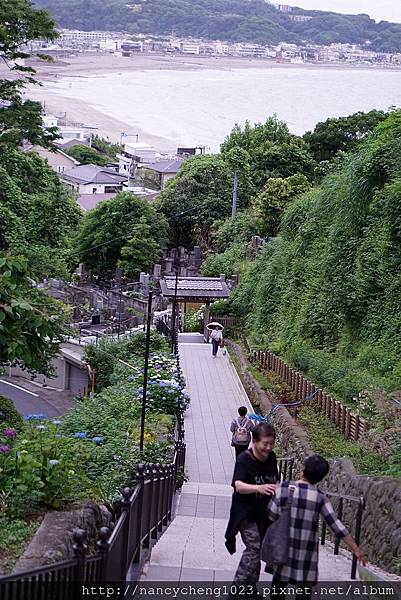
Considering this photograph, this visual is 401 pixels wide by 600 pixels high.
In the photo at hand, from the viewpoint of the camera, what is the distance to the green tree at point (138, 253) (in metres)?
41.5

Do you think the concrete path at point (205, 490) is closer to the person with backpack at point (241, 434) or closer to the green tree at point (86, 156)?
the person with backpack at point (241, 434)

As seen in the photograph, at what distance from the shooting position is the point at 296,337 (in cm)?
2191

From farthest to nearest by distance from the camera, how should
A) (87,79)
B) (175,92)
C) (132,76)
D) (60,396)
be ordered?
(132,76) → (87,79) → (175,92) → (60,396)

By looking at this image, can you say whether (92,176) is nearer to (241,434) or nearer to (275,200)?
(275,200)

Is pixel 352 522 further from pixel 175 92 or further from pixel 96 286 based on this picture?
pixel 175 92

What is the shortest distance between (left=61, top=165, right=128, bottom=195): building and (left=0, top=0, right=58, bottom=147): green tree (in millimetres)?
46202

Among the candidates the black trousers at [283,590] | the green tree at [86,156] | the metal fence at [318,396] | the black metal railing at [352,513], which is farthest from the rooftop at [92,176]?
the black trousers at [283,590]

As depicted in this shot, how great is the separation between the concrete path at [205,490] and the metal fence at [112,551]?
0.26 metres

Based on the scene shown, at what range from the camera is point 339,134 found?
4997 centimetres

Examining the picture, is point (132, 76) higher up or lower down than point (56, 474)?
lower down

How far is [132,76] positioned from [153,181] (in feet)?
362

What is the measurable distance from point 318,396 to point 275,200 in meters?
22.4

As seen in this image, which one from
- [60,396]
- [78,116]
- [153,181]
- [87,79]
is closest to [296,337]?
[60,396]

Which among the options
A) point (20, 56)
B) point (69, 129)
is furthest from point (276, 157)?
point (69, 129)
